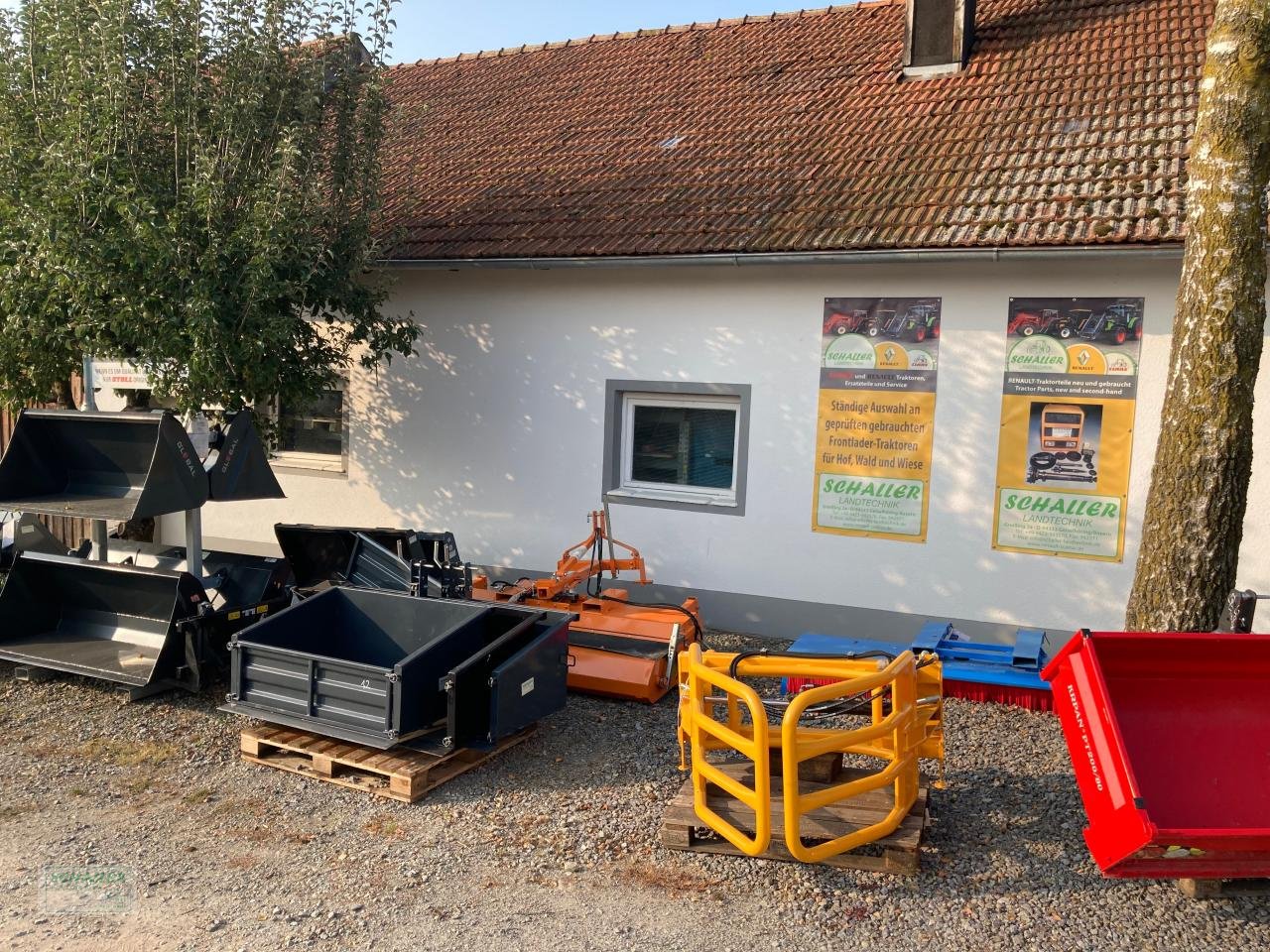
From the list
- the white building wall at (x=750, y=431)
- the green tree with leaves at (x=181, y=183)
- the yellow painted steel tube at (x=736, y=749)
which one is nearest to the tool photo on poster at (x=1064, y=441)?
the white building wall at (x=750, y=431)

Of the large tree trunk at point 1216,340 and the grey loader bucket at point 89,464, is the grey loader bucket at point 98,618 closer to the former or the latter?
the grey loader bucket at point 89,464

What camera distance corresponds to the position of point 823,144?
9266 millimetres

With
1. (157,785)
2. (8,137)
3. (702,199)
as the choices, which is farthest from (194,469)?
(702,199)

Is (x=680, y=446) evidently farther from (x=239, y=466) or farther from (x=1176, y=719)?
(x=1176, y=719)

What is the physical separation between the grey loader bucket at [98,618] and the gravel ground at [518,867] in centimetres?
56

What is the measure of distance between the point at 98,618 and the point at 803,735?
5341 mm

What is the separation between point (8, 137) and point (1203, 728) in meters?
8.64

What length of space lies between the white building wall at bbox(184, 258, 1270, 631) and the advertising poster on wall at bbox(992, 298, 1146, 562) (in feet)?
0.30

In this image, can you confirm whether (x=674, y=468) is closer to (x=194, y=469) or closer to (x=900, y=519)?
(x=900, y=519)

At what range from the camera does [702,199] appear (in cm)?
900

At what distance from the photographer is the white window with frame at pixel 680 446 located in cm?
871

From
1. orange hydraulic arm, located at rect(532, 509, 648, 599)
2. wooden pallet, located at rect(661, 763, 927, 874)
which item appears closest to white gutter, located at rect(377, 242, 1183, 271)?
orange hydraulic arm, located at rect(532, 509, 648, 599)

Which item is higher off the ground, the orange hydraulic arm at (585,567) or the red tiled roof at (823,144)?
the red tiled roof at (823,144)

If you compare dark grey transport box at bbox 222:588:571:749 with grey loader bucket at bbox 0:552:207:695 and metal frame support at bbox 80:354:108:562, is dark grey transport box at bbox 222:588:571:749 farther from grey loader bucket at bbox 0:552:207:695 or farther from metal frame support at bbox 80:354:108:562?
metal frame support at bbox 80:354:108:562
